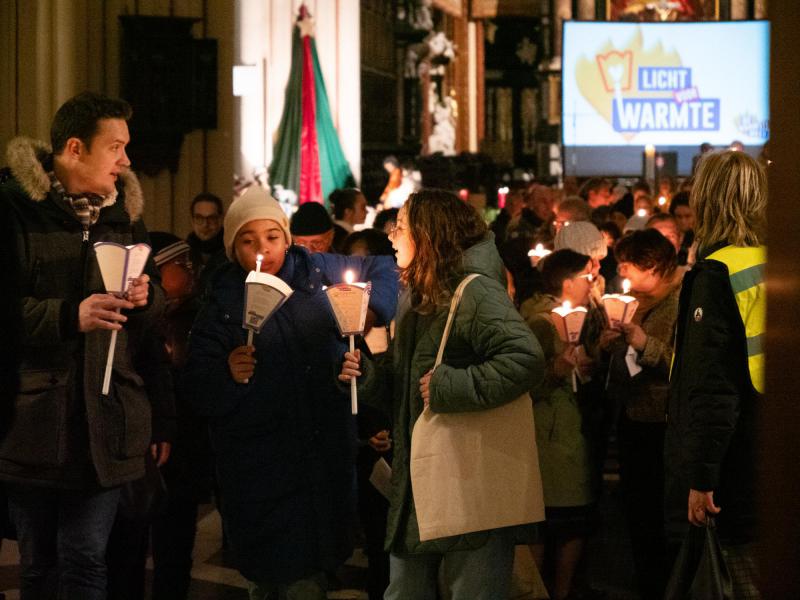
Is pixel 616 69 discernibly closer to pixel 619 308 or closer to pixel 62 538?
pixel 619 308

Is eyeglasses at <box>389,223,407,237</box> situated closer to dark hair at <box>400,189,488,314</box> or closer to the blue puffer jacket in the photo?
dark hair at <box>400,189,488,314</box>

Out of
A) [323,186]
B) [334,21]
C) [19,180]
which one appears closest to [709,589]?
[19,180]

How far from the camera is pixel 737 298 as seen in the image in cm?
386

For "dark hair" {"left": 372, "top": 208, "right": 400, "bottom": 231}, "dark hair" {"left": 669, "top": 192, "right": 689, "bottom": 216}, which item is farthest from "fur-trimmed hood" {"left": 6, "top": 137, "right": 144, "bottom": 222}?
"dark hair" {"left": 669, "top": 192, "right": 689, "bottom": 216}

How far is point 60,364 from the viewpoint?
416cm

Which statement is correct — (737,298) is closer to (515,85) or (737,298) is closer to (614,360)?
(614,360)

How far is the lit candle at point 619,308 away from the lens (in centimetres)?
529

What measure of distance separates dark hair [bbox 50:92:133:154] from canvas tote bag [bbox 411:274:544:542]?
1.31m

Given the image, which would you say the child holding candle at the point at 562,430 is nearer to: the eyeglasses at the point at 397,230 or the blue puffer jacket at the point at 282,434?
the blue puffer jacket at the point at 282,434

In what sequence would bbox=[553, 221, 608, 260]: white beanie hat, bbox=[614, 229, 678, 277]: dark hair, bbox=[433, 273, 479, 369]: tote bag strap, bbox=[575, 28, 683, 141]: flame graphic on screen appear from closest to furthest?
bbox=[433, 273, 479, 369]: tote bag strap
bbox=[614, 229, 678, 277]: dark hair
bbox=[553, 221, 608, 260]: white beanie hat
bbox=[575, 28, 683, 141]: flame graphic on screen

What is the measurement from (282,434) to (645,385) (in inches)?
68.6

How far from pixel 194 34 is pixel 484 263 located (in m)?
7.54

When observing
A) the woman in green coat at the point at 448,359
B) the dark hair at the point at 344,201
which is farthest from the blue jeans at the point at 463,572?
the dark hair at the point at 344,201

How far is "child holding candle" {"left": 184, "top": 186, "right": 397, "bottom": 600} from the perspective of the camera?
456 centimetres
